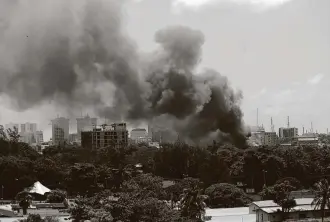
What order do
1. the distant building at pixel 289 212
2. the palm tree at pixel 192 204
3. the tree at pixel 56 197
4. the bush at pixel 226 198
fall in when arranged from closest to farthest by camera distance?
the palm tree at pixel 192 204 < the distant building at pixel 289 212 < the tree at pixel 56 197 < the bush at pixel 226 198

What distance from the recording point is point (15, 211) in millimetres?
42531

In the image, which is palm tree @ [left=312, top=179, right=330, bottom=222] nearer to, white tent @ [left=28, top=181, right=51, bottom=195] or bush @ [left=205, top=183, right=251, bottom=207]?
bush @ [left=205, top=183, right=251, bottom=207]

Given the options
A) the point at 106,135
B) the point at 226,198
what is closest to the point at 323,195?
the point at 226,198

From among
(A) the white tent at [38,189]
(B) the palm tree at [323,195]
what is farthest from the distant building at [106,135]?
(B) the palm tree at [323,195]

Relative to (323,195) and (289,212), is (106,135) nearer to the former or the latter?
(289,212)

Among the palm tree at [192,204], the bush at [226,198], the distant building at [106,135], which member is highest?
the distant building at [106,135]

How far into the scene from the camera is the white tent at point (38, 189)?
172ft

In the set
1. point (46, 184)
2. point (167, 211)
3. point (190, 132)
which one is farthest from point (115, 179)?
point (190, 132)

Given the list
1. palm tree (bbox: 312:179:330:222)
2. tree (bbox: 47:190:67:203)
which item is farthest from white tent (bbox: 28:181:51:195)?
palm tree (bbox: 312:179:330:222)

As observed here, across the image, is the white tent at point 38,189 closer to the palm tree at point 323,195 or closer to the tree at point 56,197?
the tree at point 56,197

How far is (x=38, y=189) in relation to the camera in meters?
52.7

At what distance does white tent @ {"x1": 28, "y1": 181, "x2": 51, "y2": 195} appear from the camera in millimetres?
52312

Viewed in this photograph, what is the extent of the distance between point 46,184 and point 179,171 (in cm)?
1937

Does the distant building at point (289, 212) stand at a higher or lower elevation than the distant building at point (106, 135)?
lower
